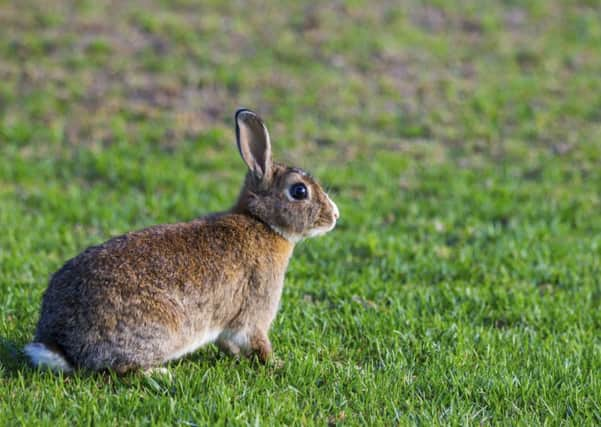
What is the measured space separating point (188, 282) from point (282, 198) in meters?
1.04

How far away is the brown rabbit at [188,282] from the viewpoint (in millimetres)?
5758

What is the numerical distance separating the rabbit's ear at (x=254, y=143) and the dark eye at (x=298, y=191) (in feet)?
0.66

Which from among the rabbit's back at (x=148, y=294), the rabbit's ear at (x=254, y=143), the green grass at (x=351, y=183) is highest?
the rabbit's ear at (x=254, y=143)

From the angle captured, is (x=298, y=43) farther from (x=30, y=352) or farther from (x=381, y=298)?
(x=30, y=352)

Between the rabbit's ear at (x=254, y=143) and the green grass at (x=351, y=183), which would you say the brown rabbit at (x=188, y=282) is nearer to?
the rabbit's ear at (x=254, y=143)

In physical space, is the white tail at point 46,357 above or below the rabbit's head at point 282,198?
below

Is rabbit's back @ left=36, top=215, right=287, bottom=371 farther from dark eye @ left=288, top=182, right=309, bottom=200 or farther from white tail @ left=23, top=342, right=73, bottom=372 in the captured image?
dark eye @ left=288, top=182, right=309, bottom=200

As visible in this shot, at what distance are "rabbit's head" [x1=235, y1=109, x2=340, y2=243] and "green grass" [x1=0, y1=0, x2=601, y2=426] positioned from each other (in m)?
0.90

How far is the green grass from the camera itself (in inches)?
237

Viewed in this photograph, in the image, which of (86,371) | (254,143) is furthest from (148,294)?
(254,143)

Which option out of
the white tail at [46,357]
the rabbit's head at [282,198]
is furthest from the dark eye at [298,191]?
the white tail at [46,357]

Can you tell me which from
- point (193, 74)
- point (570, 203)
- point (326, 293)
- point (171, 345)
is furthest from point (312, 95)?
point (171, 345)

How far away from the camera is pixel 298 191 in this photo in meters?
6.73

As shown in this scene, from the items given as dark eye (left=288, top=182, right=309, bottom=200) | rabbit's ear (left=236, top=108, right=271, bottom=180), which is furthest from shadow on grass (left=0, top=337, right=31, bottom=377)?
dark eye (left=288, top=182, right=309, bottom=200)
